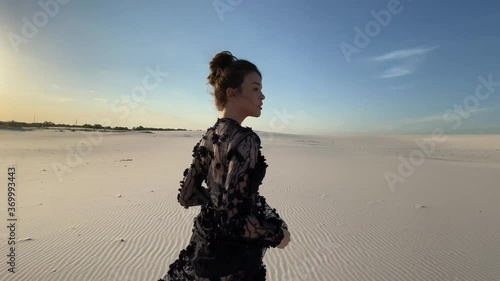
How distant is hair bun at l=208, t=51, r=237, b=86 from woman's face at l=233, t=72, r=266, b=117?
0.16m

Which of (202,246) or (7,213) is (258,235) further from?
(7,213)

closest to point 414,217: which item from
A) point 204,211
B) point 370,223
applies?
point 370,223

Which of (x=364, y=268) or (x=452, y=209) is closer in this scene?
(x=364, y=268)

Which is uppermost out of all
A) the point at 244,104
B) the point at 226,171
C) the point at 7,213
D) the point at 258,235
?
the point at 244,104

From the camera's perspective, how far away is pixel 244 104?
1531 mm

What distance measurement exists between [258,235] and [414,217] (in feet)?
20.3

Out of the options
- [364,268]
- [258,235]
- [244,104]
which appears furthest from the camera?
[364,268]

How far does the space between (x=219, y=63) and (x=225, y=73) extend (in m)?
0.11

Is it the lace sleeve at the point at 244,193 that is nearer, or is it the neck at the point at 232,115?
the lace sleeve at the point at 244,193

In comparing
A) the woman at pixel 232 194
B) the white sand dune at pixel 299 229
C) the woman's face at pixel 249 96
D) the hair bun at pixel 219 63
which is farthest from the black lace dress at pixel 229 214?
the white sand dune at pixel 299 229

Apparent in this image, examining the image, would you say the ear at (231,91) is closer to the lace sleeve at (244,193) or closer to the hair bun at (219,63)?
the hair bun at (219,63)

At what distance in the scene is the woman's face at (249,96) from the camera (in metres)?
1.53

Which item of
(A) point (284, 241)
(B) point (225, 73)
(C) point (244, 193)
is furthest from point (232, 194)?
(B) point (225, 73)

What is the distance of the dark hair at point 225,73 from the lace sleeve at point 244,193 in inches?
12.9
